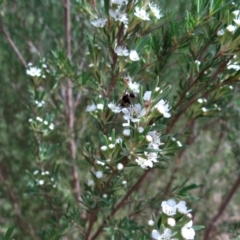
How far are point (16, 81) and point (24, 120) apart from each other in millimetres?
224

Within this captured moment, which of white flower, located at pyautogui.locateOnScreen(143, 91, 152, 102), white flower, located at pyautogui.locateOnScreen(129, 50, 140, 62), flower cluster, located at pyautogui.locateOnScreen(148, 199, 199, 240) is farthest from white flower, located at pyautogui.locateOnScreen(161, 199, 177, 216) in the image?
white flower, located at pyautogui.locateOnScreen(129, 50, 140, 62)

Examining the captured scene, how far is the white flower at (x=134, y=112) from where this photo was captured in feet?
3.06

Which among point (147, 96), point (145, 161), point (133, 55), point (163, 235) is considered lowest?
point (163, 235)

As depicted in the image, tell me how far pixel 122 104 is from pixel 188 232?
0.37m

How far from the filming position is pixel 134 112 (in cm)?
95

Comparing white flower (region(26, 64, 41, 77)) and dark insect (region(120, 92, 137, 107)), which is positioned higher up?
white flower (region(26, 64, 41, 77))

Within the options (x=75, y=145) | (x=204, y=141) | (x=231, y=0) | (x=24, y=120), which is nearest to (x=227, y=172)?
(x=204, y=141)

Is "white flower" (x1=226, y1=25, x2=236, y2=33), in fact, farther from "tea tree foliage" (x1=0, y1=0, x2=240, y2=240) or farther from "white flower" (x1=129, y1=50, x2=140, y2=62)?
"white flower" (x1=129, y1=50, x2=140, y2=62)

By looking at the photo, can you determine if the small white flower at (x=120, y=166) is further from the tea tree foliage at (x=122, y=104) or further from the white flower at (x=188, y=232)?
the white flower at (x=188, y=232)

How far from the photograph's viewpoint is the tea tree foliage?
3.25 ft

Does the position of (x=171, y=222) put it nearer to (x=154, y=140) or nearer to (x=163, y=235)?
(x=163, y=235)

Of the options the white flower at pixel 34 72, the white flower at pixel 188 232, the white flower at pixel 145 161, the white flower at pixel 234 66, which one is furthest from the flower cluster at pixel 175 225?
the white flower at pixel 34 72

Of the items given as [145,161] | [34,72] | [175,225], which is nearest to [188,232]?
[175,225]

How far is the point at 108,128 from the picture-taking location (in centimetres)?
118
